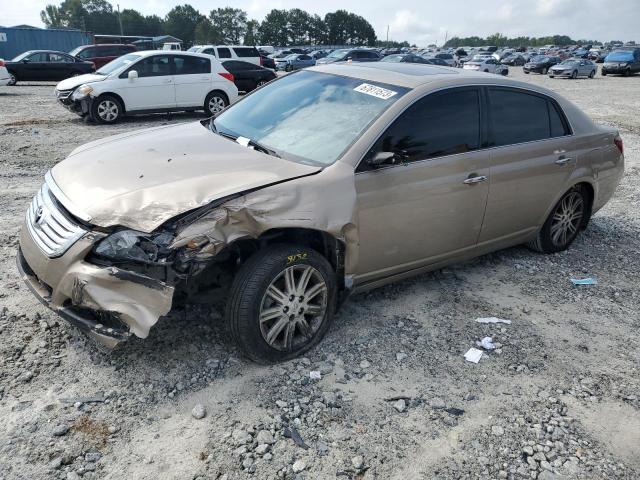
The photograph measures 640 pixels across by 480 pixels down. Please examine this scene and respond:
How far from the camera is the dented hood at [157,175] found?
9.28 ft

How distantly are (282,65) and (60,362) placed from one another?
36186 mm

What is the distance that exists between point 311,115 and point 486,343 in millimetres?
2026

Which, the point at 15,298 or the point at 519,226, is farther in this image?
the point at 519,226

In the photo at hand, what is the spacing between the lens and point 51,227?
3.04 meters

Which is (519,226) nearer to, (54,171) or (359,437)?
(359,437)

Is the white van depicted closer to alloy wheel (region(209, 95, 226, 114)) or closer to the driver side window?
alloy wheel (region(209, 95, 226, 114))

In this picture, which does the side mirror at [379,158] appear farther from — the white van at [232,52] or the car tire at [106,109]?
the white van at [232,52]

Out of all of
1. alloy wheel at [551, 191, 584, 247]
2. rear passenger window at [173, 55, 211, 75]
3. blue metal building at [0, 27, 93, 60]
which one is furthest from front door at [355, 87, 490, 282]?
blue metal building at [0, 27, 93, 60]

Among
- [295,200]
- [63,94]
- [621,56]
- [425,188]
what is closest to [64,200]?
[295,200]

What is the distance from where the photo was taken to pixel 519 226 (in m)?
4.63

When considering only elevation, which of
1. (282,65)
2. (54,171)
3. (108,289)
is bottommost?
(282,65)

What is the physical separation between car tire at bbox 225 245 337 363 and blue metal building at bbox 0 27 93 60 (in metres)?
35.9

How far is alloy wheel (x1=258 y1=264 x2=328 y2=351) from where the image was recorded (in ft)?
10.3

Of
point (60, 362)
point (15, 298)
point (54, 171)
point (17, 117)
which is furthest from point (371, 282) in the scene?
point (17, 117)
